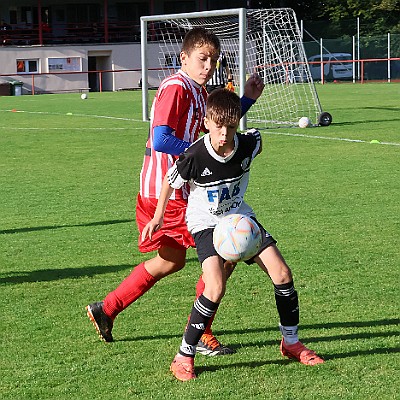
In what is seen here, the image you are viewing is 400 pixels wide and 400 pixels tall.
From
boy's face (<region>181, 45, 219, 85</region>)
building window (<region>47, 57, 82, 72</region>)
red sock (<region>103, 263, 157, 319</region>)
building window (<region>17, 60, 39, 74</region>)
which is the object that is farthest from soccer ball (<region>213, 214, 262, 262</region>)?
building window (<region>47, 57, 82, 72</region>)

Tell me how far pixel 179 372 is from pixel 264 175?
7.73 m

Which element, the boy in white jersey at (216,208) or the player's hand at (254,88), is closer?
the boy in white jersey at (216,208)

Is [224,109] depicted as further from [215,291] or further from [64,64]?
[64,64]

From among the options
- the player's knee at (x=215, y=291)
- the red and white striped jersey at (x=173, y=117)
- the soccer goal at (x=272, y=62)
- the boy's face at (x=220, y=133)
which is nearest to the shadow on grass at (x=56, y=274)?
the red and white striped jersey at (x=173, y=117)

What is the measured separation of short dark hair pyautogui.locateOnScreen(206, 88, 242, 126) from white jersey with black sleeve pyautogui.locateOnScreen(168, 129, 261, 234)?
16cm

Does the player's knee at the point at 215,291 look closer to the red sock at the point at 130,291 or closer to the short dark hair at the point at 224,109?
the red sock at the point at 130,291

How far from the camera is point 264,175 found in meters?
12.1

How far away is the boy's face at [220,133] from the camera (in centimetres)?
448

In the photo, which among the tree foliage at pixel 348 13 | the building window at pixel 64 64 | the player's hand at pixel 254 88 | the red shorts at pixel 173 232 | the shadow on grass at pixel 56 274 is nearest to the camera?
the red shorts at pixel 173 232

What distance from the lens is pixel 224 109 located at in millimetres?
4465

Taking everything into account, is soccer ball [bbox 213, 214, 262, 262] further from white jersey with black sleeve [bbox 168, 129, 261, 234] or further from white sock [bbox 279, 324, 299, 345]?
white sock [bbox 279, 324, 299, 345]

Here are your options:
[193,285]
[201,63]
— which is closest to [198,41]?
[201,63]

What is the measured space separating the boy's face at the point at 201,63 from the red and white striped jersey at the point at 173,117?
48mm

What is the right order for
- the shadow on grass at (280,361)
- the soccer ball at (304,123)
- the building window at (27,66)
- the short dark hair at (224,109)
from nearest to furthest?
the short dark hair at (224,109)
the shadow on grass at (280,361)
the soccer ball at (304,123)
the building window at (27,66)
